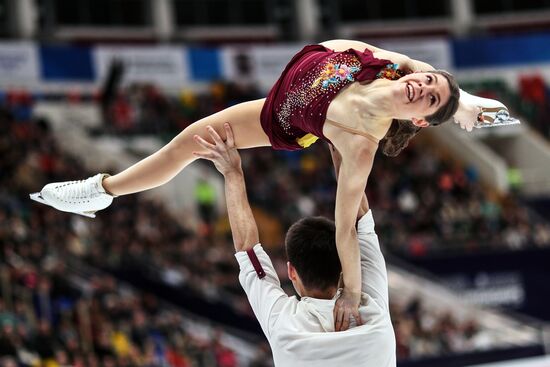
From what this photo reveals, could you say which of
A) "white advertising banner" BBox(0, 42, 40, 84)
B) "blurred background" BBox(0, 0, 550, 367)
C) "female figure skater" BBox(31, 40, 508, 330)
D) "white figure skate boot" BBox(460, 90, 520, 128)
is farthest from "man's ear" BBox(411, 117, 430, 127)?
"white advertising banner" BBox(0, 42, 40, 84)

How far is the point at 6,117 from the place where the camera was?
18.5 metres

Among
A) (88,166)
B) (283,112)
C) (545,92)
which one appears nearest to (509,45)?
(545,92)

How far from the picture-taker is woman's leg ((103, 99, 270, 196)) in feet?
14.3

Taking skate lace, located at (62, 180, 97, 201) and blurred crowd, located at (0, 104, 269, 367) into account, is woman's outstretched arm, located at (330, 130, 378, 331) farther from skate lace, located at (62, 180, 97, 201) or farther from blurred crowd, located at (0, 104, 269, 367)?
blurred crowd, located at (0, 104, 269, 367)

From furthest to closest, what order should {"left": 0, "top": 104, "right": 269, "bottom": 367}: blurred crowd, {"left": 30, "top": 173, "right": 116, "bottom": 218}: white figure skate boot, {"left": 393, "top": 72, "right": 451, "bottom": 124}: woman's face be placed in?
1. {"left": 0, "top": 104, "right": 269, "bottom": 367}: blurred crowd
2. {"left": 30, "top": 173, "right": 116, "bottom": 218}: white figure skate boot
3. {"left": 393, "top": 72, "right": 451, "bottom": 124}: woman's face

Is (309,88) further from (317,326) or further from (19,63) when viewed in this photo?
(19,63)

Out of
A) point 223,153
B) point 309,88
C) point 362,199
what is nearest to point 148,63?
point 309,88

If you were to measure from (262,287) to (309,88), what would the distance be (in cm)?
115

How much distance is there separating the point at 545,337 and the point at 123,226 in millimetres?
7264

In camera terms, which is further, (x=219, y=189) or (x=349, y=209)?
(x=219, y=189)

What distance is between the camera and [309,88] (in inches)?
165

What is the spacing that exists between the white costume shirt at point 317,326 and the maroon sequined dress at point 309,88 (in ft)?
2.85

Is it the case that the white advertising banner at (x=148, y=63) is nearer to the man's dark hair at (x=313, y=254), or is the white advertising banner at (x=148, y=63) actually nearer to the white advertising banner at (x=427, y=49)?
the white advertising banner at (x=427, y=49)

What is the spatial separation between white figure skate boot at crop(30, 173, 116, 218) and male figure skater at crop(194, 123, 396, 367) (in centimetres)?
129
